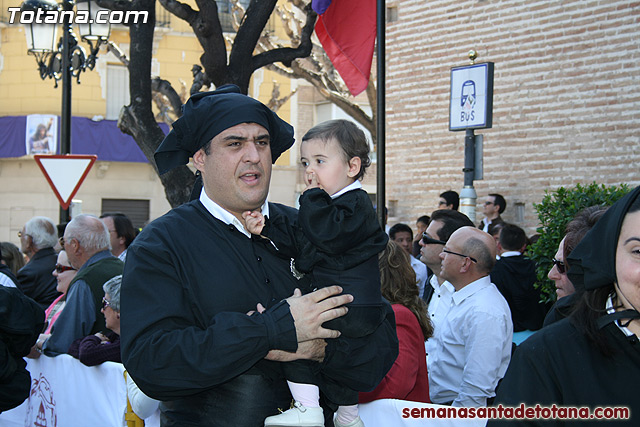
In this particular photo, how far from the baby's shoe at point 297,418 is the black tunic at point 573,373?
75 centimetres

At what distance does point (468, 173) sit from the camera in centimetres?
980

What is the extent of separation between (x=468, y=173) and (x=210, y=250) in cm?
689

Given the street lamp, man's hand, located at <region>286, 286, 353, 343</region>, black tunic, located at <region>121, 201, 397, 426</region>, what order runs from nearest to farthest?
1. black tunic, located at <region>121, 201, 397, 426</region>
2. man's hand, located at <region>286, 286, 353, 343</region>
3. the street lamp

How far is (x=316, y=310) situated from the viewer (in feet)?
10.3

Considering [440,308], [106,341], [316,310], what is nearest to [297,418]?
[316,310]

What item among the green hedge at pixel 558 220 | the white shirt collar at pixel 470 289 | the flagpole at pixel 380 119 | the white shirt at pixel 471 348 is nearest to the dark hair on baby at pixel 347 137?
the white shirt at pixel 471 348

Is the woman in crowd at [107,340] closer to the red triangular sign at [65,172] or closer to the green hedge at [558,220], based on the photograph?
the green hedge at [558,220]

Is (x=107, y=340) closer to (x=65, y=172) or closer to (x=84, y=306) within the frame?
(x=84, y=306)

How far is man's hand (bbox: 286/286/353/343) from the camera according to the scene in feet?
10.1

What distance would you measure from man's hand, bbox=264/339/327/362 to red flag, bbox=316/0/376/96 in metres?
5.83

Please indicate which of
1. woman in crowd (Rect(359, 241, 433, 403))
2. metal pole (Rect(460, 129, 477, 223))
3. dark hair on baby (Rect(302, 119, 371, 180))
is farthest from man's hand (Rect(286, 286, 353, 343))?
metal pole (Rect(460, 129, 477, 223))

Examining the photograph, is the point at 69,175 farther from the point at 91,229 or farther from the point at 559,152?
the point at 559,152

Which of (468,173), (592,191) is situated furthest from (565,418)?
(468,173)

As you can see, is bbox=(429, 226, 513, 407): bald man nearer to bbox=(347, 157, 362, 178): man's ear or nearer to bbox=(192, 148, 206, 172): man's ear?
bbox=(347, 157, 362, 178): man's ear
